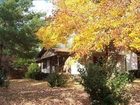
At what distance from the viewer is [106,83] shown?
57.7 ft

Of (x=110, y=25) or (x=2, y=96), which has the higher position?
(x=110, y=25)

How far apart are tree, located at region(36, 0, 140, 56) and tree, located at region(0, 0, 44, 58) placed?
6898 mm

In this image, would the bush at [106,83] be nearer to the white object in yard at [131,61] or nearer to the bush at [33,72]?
the white object in yard at [131,61]

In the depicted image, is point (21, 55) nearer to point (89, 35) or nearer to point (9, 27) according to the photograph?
point (9, 27)

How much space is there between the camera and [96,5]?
2320cm

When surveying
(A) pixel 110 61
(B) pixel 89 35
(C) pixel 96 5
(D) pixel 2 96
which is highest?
(C) pixel 96 5

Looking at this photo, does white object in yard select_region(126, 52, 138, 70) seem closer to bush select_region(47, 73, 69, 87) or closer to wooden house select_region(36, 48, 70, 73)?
wooden house select_region(36, 48, 70, 73)

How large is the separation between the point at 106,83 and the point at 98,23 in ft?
18.4

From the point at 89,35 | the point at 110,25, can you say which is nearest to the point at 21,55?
the point at 89,35

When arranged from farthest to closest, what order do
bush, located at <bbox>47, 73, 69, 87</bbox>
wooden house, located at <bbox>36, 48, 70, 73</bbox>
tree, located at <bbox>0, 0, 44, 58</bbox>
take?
1. wooden house, located at <bbox>36, 48, 70, 73</bbox>
2. tree, located at <bbox>0, 0, 44, 58</bbox>
3. bush, located at <bbox>47, 73, 69, 87</bbox>

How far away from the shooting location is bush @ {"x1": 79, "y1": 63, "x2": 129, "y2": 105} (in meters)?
17.6

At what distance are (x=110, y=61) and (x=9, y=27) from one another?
2046 cm

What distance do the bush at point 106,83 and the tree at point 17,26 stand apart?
19.3 m

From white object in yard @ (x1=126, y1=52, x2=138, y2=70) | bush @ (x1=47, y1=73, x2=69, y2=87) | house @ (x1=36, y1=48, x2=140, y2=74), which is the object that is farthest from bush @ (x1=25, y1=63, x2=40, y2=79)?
bush @ (x1=47, y1=73, x2=69, y2=87)
